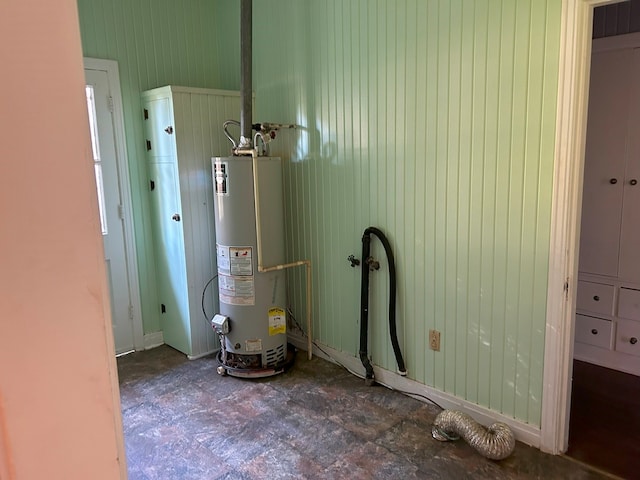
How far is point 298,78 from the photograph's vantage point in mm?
3338

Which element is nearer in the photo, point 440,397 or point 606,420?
point 606,420

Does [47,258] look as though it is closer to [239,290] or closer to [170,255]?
[239,290]

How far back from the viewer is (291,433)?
261 cm

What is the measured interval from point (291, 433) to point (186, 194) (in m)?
1.77

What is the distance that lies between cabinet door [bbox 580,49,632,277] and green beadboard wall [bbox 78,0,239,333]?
2.63 m

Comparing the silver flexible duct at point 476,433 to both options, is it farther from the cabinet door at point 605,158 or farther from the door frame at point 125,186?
the door frame at point 125,186

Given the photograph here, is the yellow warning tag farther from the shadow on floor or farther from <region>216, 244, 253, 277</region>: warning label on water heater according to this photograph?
the shadow on floor

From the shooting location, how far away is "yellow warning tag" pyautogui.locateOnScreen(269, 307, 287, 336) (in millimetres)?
3297

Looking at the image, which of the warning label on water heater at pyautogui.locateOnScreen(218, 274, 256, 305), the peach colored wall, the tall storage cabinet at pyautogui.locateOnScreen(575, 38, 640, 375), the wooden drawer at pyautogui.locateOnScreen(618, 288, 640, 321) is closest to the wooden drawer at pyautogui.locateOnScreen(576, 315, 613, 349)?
the tall storage cabinet at pyautogui.locateOnScreen(575, 38, 640, 375)

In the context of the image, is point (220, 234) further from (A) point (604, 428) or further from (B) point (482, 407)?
(A) point (604, 428)

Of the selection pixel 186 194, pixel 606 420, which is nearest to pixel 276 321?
pixel 186 194

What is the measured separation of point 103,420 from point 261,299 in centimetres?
279

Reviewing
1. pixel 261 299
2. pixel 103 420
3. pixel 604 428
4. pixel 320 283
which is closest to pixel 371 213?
pixel 320 283

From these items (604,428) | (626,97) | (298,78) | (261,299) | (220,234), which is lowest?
(604,428)
